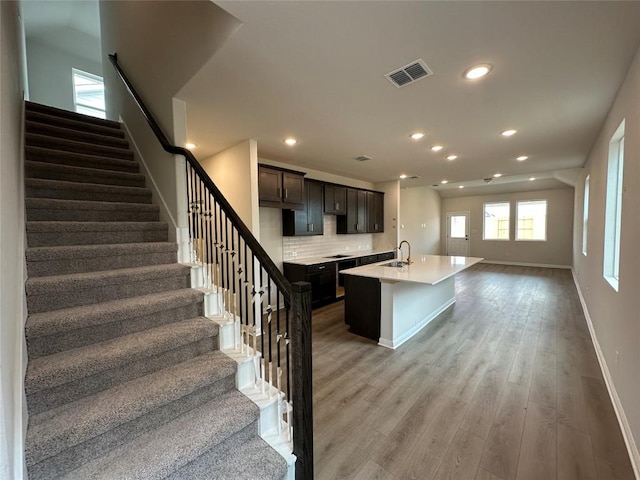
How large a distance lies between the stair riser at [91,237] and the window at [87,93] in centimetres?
527

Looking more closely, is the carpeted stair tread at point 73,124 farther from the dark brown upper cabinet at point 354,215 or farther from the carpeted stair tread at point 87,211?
the dark brown upper cabinet at point 354,215

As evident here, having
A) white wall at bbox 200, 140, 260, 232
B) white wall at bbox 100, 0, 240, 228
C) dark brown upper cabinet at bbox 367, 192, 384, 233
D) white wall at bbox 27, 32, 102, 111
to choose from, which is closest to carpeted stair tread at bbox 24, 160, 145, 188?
white wall at bbox 100, 0, 240, 228

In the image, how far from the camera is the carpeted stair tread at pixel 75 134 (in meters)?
2.93

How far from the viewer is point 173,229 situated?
254 centimetres

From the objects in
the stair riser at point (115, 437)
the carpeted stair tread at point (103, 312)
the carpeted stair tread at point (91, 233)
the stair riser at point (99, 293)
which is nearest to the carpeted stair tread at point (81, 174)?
the carpeted stair tread at point (91, 233)

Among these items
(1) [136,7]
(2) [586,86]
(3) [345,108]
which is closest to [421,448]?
(3) [345,108]

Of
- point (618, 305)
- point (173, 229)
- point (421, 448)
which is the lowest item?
point (421, 448)

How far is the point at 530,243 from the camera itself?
9.15 meters

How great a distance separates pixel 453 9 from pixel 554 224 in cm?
999

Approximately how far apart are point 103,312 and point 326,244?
14.7ft

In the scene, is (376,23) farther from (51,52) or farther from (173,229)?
(51,52)

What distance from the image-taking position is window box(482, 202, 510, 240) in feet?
31.8

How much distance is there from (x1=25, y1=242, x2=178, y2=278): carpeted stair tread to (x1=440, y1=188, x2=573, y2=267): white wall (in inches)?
420

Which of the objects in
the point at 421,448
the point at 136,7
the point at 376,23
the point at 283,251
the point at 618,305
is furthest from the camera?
the point at 283,251
